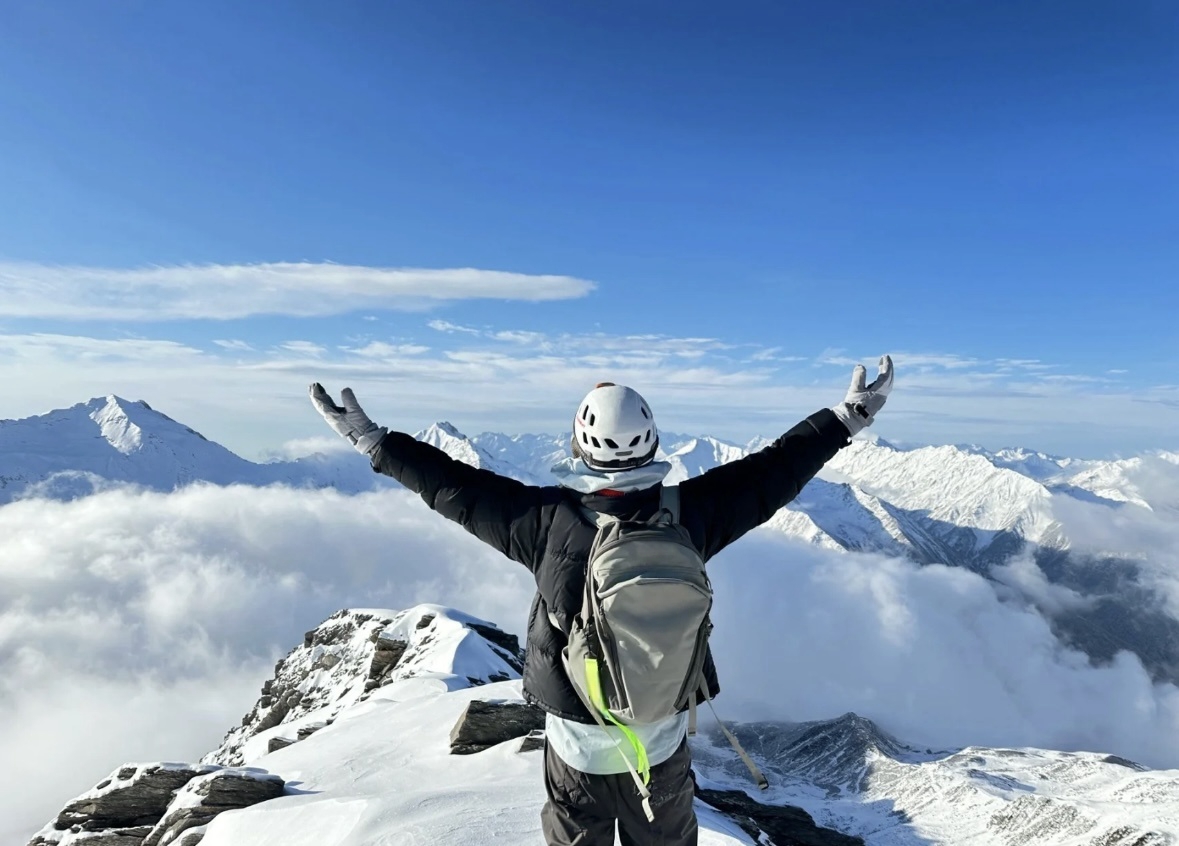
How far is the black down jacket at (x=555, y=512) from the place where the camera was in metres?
5.86

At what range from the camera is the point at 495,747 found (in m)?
21.0

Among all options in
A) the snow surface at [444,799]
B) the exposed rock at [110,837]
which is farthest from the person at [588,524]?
the exposed rock at [110,837]

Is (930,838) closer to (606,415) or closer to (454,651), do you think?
(454,651)

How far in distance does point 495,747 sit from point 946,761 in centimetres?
15189

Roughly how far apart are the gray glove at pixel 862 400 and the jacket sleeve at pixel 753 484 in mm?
113

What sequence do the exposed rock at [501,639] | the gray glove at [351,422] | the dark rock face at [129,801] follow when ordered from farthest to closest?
the exposed rock at [501,639] → the dark rock face at [129,801] → the gray glove at [351,422]

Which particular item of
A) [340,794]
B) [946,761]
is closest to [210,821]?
[340,794]

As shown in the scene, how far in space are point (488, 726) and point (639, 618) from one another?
60.8 ft

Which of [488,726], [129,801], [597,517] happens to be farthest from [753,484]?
[129,801]

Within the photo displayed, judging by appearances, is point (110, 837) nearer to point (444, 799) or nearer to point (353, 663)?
point (444, 799)

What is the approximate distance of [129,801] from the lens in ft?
79.3

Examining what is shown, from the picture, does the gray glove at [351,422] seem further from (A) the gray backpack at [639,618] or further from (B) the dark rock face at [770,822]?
(B) the dark rock face at [770,822]

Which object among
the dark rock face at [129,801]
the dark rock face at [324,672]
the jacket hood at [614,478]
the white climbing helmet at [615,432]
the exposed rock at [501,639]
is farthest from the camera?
the dark rock face at [324,672]

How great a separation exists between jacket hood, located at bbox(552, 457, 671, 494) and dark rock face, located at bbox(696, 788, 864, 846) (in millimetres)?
17049
